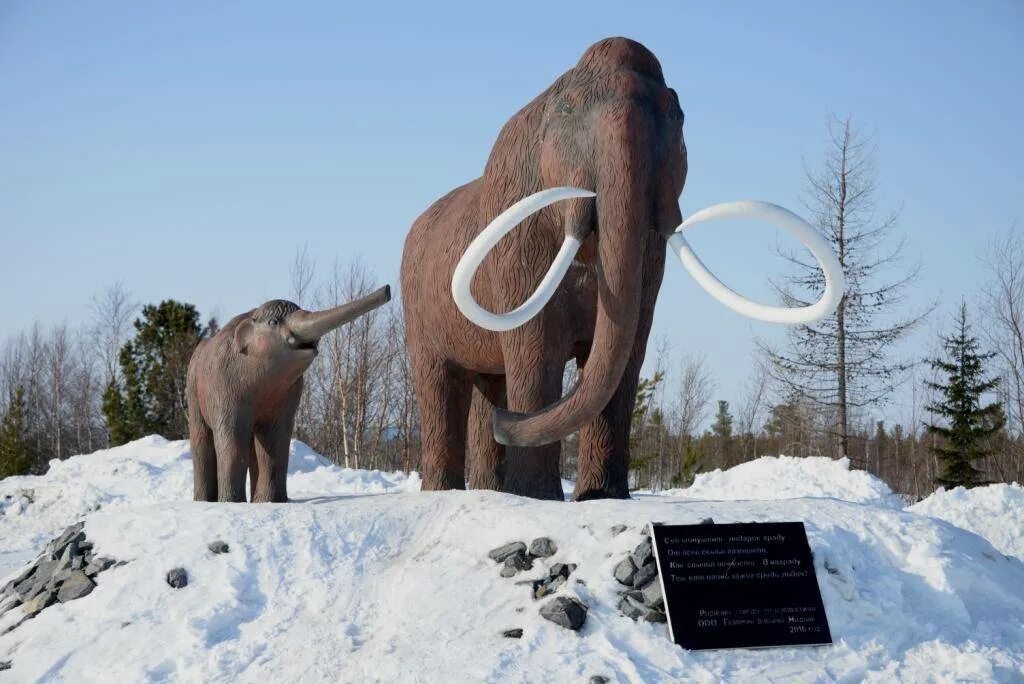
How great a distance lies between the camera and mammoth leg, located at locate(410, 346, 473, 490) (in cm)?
781

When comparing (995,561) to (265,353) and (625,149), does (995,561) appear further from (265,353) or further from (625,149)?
(265,353)

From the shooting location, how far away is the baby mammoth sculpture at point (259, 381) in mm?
7797

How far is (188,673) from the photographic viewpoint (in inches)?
203

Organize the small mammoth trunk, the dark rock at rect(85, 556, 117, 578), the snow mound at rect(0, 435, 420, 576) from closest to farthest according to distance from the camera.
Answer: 1. the dark rock at rect(85, 556, 117, 578)
2. the small mammoth trunk
3. the snow mound at rect(0, 435, 420, 576)

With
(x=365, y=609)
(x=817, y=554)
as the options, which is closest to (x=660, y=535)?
(x=817, y=554)

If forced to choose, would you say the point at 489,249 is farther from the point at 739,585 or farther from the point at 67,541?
the point at 67,541

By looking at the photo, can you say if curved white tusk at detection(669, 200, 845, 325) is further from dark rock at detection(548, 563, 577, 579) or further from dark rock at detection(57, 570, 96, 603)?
dark rock at detection(57, 570, 96, 603)

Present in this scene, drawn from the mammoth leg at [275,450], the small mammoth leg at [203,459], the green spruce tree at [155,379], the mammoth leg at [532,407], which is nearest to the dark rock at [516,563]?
the mammoth leg at [532,407]

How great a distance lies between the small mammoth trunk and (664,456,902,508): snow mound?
5.99 meters

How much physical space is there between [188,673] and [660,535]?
250cm

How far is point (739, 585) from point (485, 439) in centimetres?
301

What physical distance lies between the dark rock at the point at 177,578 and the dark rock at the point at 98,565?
0.51 meters

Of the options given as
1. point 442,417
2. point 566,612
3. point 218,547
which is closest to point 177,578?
point 218,547

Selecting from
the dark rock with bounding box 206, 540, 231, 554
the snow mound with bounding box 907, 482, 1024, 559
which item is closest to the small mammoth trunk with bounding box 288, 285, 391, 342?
the dark rock with bounding box 206, 540, 231, 554
